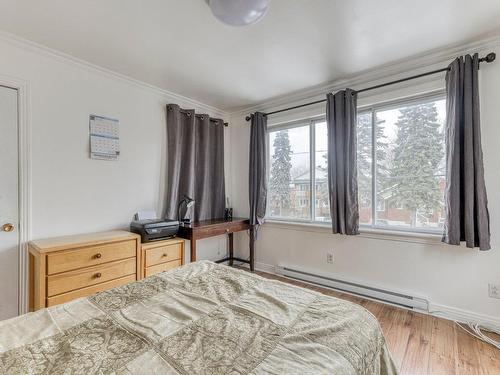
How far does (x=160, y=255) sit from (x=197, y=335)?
5.76 feet

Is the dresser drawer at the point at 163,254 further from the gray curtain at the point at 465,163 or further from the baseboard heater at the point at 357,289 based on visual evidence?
the gray curtain at the point at 465,163

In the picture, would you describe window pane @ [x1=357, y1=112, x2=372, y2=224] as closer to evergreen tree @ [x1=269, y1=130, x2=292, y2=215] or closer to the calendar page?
evergreen tree @ [x1=269, y1=130, x2=292, y2=215]

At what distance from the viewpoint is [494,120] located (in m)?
2.06

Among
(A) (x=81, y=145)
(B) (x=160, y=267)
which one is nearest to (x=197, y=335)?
(B) (x=160, y=267)

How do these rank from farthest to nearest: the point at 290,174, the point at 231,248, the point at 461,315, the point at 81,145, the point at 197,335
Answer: the point at 231,248 → the point at 290,174 → the point at 81,145 → the point at 461,315 → the point at 197,335

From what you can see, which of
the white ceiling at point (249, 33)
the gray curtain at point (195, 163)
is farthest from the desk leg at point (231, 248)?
the white ceiling at point (249, 33)

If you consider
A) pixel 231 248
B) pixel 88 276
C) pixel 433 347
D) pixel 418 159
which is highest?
pixel 418 159

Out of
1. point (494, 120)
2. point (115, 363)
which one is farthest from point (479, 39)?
point (115, 363)

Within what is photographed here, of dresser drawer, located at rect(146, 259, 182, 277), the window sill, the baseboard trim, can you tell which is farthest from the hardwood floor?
dresser drawer, located at rect(146, 259, 182, 277)

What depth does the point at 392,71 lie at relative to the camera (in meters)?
2.49

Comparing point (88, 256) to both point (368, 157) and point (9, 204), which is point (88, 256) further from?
point (368, 157)

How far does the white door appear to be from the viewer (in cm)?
196

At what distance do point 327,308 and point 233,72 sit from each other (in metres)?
2.32

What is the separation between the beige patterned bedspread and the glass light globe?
64.0 inches
